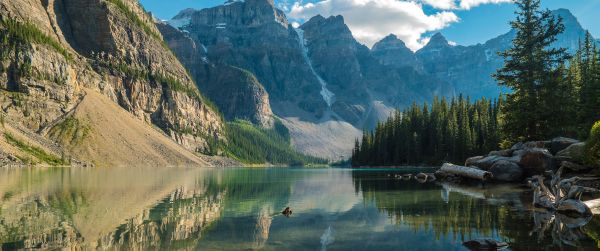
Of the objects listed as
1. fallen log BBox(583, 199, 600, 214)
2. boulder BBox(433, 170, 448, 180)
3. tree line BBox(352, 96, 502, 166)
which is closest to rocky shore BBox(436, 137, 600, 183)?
boulder BBox(433, 170, 448, 180)

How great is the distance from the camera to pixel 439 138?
443 feet

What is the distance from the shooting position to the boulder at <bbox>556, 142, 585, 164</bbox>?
123 feet

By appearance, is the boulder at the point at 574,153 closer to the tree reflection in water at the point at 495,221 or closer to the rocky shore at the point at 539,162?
the rocky shore at the point at 539,162

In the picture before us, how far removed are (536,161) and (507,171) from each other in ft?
10.6

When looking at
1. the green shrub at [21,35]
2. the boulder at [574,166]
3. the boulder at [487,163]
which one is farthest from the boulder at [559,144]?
the green shrub at [21,35]

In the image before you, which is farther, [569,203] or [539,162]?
[539,162]

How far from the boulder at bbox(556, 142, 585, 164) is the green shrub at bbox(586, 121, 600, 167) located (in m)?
1.69

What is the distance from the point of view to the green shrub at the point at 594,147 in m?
33.1

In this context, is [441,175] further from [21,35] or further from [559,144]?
[21,35]

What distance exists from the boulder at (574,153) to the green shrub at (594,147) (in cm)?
169

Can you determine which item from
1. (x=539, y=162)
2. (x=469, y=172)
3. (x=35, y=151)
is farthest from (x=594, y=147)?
(x=35, y=151)

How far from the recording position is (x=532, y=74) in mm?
57594

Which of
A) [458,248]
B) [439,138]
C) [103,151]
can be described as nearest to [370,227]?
[458,248]

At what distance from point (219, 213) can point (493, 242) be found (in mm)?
16083
